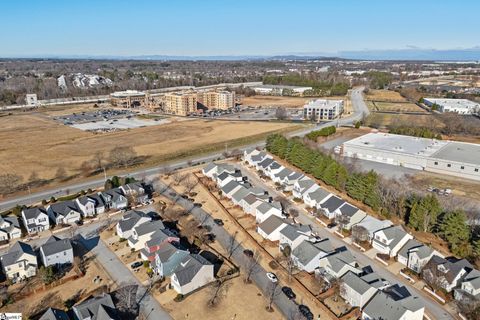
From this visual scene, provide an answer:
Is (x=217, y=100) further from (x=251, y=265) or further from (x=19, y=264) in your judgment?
(x=19, y=264)

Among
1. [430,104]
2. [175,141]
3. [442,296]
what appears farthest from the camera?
[430,104]

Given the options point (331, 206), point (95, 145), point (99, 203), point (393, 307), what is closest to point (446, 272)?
point (393, 307)

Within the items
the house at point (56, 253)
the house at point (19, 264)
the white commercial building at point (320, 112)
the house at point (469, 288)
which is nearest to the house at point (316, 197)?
the house at point (469, 288)

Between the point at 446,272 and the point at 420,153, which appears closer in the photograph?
the point at 446,272

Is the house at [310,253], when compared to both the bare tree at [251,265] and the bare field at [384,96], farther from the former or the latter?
the bare field at [384,96]

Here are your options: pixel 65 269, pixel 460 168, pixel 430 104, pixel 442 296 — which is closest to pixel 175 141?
pixel 65 269

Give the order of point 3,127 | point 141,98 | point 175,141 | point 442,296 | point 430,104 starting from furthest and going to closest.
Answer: point 141,98 < point 430,104 < point 3,127 < point 175,141 < point 442,296

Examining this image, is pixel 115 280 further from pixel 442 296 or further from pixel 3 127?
pixel 3 127
